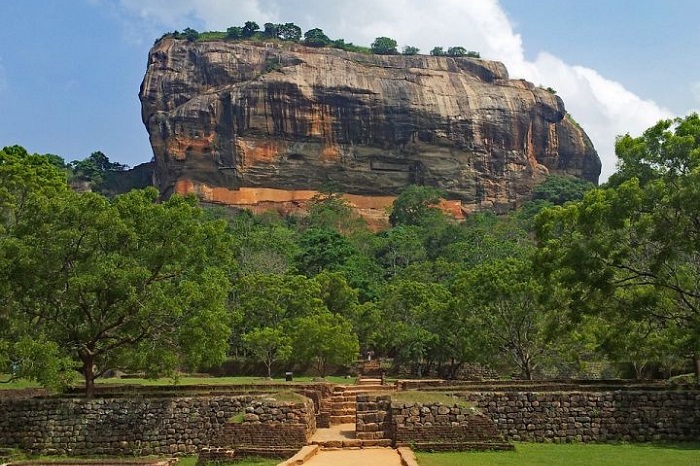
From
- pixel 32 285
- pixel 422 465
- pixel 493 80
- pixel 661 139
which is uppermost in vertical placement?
pixel 493 80

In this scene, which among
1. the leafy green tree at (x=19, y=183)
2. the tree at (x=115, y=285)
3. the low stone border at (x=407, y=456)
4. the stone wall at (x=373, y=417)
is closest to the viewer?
the low stone border at (x=407, y=456)

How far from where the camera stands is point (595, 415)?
61.0ft

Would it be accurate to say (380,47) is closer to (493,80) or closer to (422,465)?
(493,80)

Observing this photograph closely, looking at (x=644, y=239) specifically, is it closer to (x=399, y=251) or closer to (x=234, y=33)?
(x=399, y=251)

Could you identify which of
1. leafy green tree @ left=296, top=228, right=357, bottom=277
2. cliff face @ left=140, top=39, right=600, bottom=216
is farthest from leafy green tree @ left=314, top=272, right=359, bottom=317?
cliff face @ left=140, top=39, right=600, bottom=216

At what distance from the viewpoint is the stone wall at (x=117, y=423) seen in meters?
18.5

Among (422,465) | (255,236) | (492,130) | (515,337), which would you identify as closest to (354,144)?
(492,130)

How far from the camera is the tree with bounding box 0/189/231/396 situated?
19.7m

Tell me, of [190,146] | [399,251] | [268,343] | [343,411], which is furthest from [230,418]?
[190,146]

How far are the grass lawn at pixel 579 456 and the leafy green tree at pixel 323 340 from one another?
639 inches

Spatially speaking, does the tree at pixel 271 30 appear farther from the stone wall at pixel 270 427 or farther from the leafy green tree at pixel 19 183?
the stone wall at pixel 270 427

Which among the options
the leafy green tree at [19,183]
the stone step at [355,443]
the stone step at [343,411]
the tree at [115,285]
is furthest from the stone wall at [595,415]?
the leafy green tree at [19,183]

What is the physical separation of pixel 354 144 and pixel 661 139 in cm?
7583

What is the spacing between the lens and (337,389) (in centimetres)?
2369
